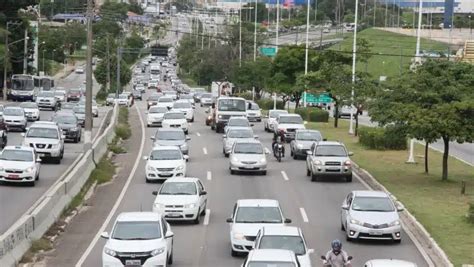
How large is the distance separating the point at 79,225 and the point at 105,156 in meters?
18.8

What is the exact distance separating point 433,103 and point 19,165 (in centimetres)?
1686

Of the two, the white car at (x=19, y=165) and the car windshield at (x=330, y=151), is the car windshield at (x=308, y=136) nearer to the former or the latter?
the car windshield at (x=330, y=151)

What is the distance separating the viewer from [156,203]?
28688mm

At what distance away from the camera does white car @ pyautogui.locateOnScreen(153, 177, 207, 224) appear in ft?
93.4

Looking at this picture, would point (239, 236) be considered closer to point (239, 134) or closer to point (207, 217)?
point (207, 217)

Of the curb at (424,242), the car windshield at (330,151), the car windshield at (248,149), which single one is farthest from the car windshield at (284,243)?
the car windshield at (248,149)

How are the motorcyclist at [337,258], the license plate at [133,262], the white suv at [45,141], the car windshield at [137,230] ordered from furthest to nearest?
the white suv at [45,141]
the car windshield at [137,230]
the license plate at [133,262]
the motorcyclist at [337,258]

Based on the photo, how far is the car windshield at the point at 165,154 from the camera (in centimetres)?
3862

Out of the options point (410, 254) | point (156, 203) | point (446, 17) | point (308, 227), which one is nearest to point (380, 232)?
point (410, 254)

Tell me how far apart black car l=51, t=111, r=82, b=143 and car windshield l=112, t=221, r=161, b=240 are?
3268 centimetres

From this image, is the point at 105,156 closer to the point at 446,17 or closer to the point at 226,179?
the point at 226,179

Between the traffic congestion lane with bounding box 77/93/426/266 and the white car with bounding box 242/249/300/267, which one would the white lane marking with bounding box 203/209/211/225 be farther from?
the white car with bounding box 242/249/300/267

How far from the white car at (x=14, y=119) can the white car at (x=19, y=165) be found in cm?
2263

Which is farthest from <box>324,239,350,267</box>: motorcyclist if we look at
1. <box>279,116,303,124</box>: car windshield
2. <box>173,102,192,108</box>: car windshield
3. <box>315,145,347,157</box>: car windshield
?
<box>173,102,192,108</box>: car windshield
